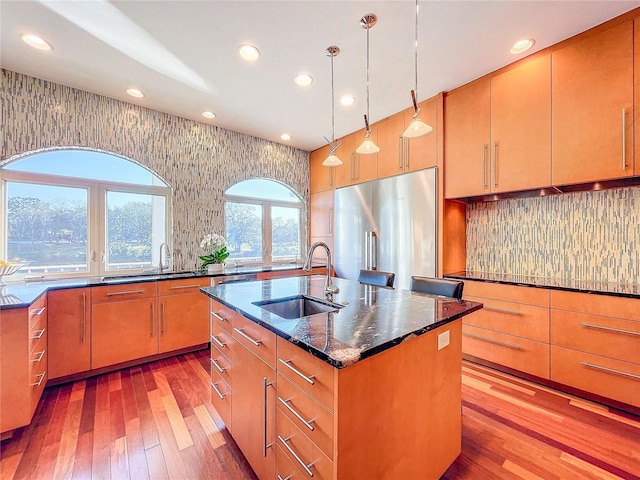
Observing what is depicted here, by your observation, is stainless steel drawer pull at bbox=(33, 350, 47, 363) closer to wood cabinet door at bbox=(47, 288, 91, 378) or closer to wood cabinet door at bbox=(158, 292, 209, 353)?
wood cabinet door at bbox=(47, 288, 91, 378)

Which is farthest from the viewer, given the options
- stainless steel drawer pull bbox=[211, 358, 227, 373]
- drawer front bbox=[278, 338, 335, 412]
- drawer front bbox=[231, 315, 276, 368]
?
stainless steel drawer pull bbox=[211, 358, 227, 373]

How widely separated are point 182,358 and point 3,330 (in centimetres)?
150

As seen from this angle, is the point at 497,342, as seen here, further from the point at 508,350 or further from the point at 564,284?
the point at 564,284

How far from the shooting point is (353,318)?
50.3 inches

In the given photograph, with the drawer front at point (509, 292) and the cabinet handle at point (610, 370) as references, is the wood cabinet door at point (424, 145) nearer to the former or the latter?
the drawer front at point (509, 292)

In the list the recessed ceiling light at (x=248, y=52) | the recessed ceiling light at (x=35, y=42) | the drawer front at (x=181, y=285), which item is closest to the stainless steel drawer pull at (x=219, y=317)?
the drawer front at (x=181, y=285)

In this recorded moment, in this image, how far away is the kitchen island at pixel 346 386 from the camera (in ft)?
2.98

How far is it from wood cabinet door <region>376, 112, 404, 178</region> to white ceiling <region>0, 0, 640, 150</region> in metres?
0.34

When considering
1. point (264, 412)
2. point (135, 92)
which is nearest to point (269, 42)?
point (135, 92)

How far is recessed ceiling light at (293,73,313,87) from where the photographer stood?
8.34 feet

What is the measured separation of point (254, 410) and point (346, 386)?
2.36ft

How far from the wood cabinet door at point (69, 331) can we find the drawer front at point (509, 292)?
3.54 meters

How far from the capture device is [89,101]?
2797mm

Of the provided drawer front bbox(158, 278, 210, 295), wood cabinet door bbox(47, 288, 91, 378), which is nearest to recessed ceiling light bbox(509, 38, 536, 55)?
drawer front bbox(158, 278, 210, 295)
